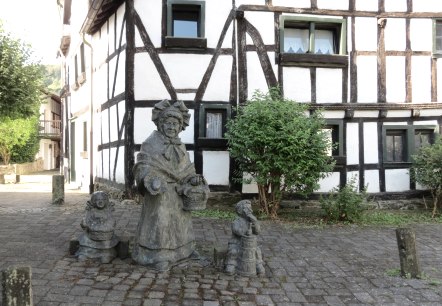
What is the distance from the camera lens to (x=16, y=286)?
3.39m

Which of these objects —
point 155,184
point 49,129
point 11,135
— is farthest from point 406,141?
point 49,129

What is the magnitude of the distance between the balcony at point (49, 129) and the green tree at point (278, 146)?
29041 mm

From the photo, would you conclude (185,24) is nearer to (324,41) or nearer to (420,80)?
(324,41)

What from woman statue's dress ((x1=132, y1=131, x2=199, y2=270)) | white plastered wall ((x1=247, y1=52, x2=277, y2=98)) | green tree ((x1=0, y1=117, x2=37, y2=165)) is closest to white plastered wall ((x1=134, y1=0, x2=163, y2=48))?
white plastered wall ((x1=247, y1=52, x2=277, y2=98))

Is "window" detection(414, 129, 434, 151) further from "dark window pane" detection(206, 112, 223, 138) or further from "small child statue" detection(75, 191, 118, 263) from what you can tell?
"small child statue" detection(75, 191, 118, 263)

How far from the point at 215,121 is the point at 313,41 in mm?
3384

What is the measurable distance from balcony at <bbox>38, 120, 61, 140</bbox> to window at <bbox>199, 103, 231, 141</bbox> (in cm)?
2755

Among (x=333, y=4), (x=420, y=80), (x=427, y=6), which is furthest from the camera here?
(x=427, y=6)

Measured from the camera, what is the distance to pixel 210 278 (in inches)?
191

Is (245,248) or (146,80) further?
(146,80)

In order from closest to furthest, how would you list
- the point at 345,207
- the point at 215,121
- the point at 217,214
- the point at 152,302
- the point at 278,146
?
1. the point at 152,302
2. the point at 278,146
3. the point at 345,207
4. the point at 217,214
5. the point at 215,121

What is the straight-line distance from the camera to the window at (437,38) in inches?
432

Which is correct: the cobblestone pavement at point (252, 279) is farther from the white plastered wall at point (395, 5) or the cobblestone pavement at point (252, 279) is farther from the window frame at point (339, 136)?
the white plastered wall at point (395, 5)

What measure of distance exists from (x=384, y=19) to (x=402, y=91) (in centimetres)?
200
